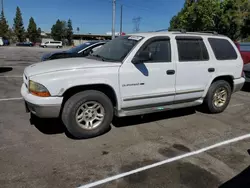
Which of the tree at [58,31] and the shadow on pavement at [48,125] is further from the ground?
the tree at [58,31]

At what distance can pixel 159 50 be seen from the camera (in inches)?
185

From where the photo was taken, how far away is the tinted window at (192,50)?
4930 mm

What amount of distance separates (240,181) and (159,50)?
266 centimetres

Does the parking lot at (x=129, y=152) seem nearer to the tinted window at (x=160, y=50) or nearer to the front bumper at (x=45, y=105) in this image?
the front bumper at (x=45, y=105)

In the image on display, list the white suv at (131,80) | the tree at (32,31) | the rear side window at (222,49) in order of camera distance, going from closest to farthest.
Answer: the white suv at (131,80) < the rear side window at (222,49) < the tree at (32,31)

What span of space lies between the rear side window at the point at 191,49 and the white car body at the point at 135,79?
0.09m

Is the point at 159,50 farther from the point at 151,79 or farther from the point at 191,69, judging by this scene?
the point at 191,69

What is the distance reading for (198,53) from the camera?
520cm

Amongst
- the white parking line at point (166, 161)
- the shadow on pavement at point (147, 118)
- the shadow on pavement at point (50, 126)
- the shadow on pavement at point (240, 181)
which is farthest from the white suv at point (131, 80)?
the shadow on pavement at point (240, 181)

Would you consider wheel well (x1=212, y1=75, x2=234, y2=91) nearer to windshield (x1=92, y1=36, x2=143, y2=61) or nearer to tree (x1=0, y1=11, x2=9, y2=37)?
windshield (x1=92, y1=36, x2=143, y2=61)

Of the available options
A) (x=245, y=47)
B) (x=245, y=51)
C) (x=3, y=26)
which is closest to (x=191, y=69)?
(x=245, y=51)

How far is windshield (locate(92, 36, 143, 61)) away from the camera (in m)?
4.52

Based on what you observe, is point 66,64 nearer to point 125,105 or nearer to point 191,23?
point 125,105

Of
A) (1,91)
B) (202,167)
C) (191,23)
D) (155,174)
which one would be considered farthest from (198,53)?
(191,23)
